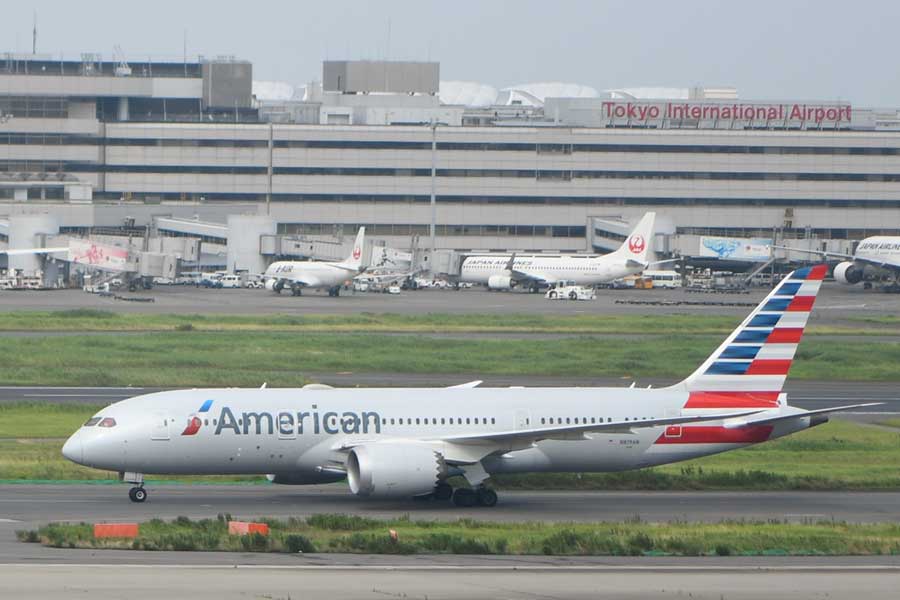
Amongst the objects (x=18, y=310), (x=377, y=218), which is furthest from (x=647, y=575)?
(x=377, y=218)

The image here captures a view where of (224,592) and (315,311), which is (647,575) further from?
(315,311)

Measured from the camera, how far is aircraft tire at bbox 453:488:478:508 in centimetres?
4444

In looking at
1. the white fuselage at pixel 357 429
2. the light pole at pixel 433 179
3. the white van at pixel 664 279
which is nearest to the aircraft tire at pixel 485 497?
the white fuselage at pixel 357 429

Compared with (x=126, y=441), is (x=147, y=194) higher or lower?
higher

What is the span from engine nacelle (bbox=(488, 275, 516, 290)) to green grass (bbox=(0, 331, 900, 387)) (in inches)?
2750

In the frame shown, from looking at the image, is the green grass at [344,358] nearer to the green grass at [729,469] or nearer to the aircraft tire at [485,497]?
the green grass at [729,469]

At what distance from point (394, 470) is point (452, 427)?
119 inches

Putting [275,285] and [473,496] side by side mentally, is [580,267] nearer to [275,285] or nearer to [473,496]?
[275,285]

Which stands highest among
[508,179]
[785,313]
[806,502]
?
[508,179]

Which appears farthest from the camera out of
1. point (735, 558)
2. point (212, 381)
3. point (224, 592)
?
point (212, 381)

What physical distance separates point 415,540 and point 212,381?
38.5 metres

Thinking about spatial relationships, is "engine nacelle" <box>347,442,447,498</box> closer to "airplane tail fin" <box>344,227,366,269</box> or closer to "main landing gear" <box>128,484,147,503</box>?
"main landing gear" <box>128,484,147,503</box>

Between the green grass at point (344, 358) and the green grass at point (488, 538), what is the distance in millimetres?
34331

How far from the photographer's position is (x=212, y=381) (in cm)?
7331
